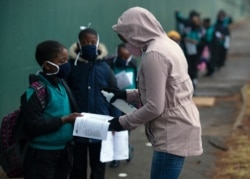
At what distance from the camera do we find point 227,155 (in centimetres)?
723

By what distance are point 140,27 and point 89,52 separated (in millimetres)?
1412

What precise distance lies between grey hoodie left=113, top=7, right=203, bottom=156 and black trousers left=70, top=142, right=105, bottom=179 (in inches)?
55.6

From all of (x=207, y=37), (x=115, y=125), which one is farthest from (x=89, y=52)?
(x=207, y=37)

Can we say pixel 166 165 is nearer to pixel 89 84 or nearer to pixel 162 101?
pixel 162 101

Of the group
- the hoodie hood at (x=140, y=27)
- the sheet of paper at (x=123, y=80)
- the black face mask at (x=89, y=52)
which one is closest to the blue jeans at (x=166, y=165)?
the hoodie hood at (x=140, y=27)

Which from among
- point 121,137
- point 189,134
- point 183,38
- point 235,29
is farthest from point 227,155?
point 235,29

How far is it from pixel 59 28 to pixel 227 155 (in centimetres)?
293

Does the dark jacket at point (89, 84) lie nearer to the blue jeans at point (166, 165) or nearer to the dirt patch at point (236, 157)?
the blue jeans at point (166, 165)

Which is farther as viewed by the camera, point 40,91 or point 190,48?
point 190,48

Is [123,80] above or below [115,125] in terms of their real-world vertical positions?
below

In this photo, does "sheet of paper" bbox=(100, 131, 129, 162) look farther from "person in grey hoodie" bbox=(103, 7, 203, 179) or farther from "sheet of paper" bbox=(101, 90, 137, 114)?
"person in grey hoodie" bbox=(103, 7, 203, 179)

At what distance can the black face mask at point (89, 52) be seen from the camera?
4777 mm

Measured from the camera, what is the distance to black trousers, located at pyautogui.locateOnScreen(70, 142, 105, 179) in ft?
15.8

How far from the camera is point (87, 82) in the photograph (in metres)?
4.77
